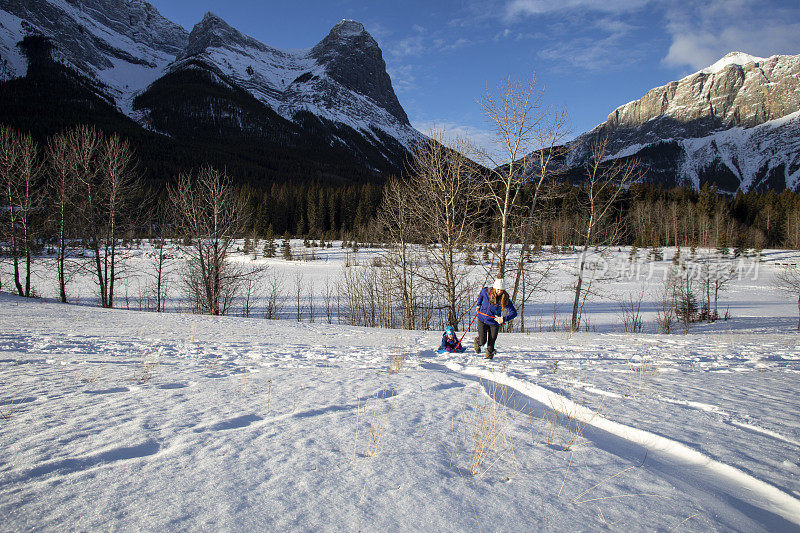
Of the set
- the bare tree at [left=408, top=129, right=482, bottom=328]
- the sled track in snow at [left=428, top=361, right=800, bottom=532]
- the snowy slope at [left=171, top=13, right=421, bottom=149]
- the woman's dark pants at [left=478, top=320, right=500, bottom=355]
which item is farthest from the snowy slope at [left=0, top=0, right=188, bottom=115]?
the sled track in snow at [left=428, top=361, right=800, bottom=532]

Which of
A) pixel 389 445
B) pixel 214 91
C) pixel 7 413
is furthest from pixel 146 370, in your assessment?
pixel 214 91

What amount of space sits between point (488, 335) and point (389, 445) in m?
4.36

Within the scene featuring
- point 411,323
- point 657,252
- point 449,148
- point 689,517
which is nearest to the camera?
point 689,517

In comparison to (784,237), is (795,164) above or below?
above

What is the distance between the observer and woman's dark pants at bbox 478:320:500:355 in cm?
646

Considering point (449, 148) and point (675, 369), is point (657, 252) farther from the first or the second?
point (675, 369)

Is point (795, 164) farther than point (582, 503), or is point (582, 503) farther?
point (795, 164)

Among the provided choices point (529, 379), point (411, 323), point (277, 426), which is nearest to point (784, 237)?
point (411, 323)

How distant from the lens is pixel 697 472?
250 cm

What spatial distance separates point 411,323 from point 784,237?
7857 centimetres

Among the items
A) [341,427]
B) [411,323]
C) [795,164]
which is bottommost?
[411,323]

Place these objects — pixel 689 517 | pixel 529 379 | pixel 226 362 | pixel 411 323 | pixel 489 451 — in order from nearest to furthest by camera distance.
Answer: pixel 689 517 < pixel 489 451 < pixel 529 379 < pixel 226 362 < pixel 411 323

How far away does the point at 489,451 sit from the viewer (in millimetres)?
2627

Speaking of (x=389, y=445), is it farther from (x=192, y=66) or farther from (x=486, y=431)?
(x=192, y=66)
